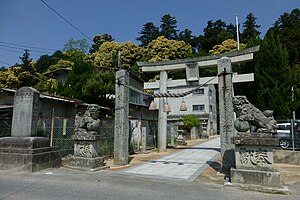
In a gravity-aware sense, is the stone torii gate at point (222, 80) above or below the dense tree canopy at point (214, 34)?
below

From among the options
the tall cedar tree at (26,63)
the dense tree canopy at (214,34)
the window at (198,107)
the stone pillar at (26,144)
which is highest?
the dense tree canopy at (214,34)

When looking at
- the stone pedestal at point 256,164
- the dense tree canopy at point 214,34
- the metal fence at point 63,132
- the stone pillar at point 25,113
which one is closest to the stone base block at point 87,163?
the stone pillar at point 25,113

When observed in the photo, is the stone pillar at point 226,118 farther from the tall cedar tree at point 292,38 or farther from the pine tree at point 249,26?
the pine tree at point 249,26

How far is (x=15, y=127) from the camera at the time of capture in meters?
8.74

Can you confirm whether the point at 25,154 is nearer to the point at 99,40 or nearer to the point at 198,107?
the point at 198,107

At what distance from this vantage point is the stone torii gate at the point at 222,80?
8219mm

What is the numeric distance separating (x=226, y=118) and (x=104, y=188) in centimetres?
502

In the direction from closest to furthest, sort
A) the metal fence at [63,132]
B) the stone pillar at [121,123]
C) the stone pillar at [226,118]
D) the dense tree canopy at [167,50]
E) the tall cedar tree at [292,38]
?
the stone pillar at [226,118] < the stone pillar at [121,123] < the metal fence at [63,132] < the tall cedar tree at [292,38] < the dense tree canopy at [167,50]

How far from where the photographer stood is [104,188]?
236 inches

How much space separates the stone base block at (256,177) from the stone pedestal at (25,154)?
22.3ft

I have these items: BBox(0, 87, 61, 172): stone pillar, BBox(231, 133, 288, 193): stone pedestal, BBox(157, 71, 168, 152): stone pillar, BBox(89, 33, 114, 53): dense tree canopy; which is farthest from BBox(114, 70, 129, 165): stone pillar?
BBox(89, 33, 114, 53): dense tree canopy

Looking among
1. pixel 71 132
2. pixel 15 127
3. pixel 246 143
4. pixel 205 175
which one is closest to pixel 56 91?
pixel 71 132

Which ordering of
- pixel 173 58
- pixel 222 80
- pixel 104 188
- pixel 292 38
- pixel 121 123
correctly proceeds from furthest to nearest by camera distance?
pixel 173 58, pixel 292 38, pixel 121 123, pixel 222 80, pixel 104 188

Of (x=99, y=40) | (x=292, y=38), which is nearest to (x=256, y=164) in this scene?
(x=292, y=38)
